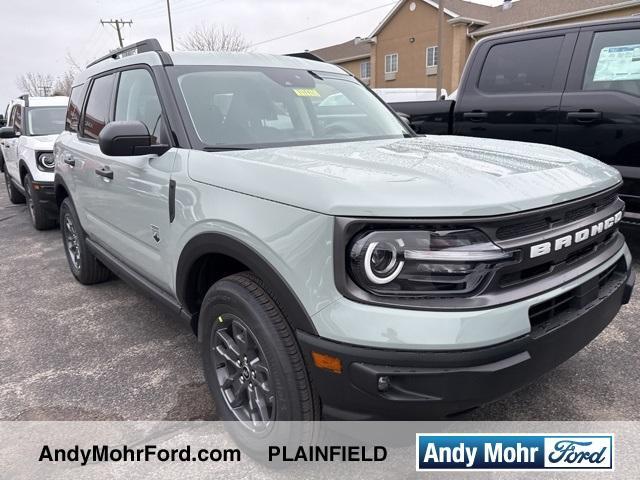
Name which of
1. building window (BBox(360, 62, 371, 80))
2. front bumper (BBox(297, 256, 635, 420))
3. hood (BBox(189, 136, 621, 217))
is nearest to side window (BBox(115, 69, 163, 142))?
hood (BBox(189, 136, 621, 217))

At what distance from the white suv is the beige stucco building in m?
20.0

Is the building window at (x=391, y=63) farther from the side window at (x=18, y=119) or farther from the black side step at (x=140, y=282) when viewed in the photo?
the black side step at (x=140, y=282)

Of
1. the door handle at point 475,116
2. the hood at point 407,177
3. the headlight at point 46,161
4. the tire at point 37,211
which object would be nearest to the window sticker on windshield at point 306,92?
the hood at point 407,177

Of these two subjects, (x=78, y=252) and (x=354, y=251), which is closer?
(x=354, y=251)

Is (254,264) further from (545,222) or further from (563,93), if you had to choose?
(563,93)

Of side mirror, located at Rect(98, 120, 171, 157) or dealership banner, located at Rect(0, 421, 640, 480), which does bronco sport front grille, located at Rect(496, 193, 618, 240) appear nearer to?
dealership banner, located at Rect(0, 421, 640, 480)

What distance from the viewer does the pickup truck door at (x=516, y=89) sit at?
4.56 m

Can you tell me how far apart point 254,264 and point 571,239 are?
1.21m

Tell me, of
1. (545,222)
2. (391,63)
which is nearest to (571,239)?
(545,222)

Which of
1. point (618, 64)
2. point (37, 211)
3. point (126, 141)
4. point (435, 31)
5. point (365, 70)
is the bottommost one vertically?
point (37, 211)

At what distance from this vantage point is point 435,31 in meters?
29.4

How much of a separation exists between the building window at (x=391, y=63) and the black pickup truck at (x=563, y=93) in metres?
28.6

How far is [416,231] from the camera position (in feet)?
5.40

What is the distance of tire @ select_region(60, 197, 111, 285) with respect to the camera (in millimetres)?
4336
